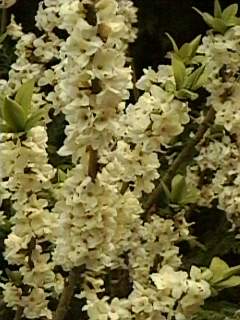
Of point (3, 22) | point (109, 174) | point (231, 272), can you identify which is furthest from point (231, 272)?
point (3, 22)

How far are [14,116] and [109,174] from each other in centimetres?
A: 13

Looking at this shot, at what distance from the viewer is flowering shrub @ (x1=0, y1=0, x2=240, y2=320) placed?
→ 993 mm

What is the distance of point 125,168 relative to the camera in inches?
47.3

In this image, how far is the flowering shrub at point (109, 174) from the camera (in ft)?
3.26

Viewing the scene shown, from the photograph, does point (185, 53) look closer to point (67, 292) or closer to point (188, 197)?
point (188, 197)

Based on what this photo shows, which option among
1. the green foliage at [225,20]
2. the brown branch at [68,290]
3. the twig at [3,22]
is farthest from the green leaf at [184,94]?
the twig at [3,22]

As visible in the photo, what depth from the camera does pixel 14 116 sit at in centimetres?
105

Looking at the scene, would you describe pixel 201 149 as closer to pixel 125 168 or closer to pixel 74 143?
pixel 125 168

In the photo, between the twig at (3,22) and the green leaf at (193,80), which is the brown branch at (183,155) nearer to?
the green leaf at (193,80)

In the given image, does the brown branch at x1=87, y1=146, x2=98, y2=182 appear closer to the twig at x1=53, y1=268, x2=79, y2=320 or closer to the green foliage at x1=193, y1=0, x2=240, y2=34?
the twig at x1=53, y1=268, x2=79, y2=320

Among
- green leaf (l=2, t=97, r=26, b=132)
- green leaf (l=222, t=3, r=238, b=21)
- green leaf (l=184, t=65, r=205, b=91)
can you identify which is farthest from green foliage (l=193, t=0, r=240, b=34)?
green leaf (l=2, t=97, r=26, b=132)

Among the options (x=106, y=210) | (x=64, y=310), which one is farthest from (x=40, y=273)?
(x=106, y=210)

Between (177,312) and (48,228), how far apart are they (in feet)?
0.65

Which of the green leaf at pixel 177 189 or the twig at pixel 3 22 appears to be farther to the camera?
the twig at pixel 3 22
